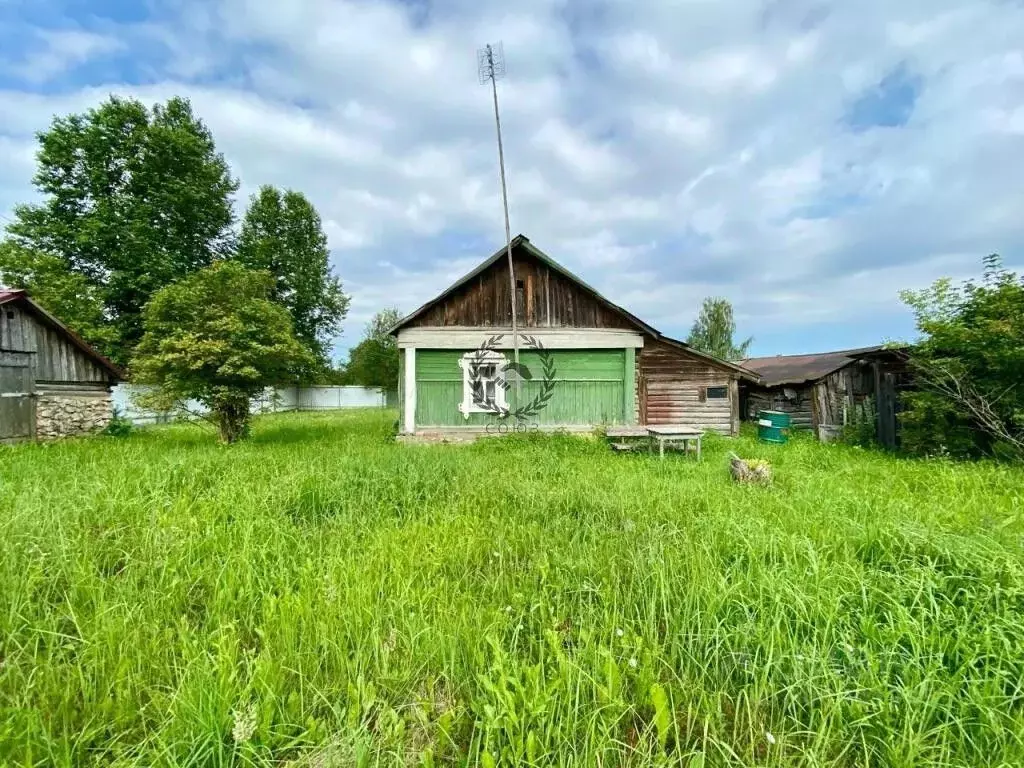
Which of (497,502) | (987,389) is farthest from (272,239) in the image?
(987,389)

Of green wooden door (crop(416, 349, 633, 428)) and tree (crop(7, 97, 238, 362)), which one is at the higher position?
tree (crop(7, 97, 238, 362))

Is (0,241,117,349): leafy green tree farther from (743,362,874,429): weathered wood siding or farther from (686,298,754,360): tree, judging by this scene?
(686,298,754,360): tree

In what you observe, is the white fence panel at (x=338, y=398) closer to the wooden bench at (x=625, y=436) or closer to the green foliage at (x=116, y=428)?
the green foliage at (x=116, y=428)

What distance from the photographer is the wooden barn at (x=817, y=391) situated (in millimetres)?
12938

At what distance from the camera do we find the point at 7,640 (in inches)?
88.9

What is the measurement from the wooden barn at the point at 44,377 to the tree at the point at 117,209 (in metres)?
7.48

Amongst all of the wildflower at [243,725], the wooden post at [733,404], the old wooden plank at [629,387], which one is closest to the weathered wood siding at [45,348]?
the wildflower at [243,725]

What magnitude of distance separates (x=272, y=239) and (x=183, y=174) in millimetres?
5231

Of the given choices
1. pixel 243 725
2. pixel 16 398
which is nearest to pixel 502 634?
pixel 243 725

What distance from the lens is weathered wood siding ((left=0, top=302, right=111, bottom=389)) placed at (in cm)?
1045

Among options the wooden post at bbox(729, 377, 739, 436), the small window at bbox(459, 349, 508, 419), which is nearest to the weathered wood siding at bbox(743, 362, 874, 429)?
the wooden post at bbox(729, 377, 739, 436)

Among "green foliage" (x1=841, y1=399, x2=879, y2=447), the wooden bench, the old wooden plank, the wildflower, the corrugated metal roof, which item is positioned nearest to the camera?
the wildflower

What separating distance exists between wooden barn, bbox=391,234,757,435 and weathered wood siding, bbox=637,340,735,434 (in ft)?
3.74

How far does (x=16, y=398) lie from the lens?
Result: 10.6m
